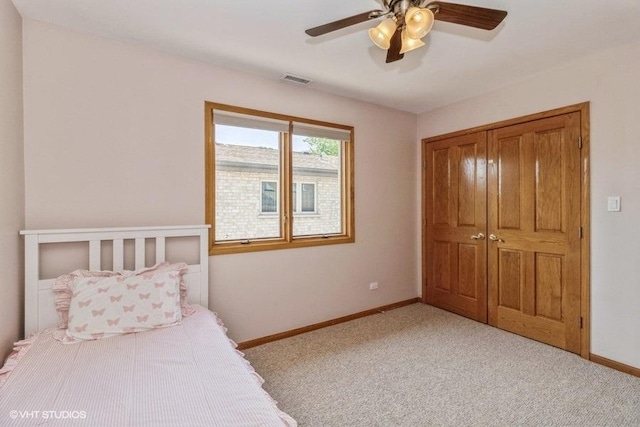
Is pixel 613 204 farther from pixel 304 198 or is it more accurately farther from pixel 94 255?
pixel 94 255

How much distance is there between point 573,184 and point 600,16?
126cm

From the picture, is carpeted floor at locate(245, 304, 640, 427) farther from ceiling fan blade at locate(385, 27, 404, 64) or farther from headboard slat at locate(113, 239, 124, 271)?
ceiling fan blade at locate(385, 27, 404, 64)

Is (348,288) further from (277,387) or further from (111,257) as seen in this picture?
(111,257)

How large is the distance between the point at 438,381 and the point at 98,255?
2.54m

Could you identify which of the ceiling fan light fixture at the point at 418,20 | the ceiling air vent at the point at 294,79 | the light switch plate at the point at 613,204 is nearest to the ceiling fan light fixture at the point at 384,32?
the ceiling fan light fixture at the point at 418,20

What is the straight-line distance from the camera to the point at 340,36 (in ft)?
7.13

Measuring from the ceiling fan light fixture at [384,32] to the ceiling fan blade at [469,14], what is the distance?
203 millimetres

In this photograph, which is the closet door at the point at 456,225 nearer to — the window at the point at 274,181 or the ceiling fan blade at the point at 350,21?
the window at the point at 274,181

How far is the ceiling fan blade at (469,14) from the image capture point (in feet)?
4.75

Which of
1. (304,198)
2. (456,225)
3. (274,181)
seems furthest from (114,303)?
(456,225)

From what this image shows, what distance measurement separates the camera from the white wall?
229 cm

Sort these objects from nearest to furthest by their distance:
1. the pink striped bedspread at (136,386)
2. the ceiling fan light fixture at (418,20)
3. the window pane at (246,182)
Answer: the pink striped bedspread at (136,386)
the ceiling fan light fixture at (418,20)
the window pane at (246,182)

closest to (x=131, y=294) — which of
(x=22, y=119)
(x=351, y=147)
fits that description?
(x=22, y=119)

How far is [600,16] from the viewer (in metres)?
1.94
